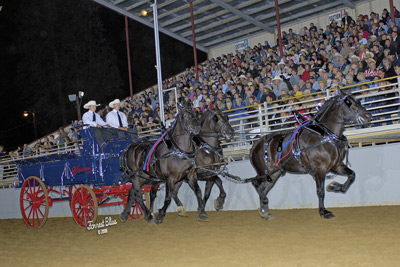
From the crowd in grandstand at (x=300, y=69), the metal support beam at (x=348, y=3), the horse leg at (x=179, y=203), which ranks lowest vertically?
the horse leg at (x=179, y=203)

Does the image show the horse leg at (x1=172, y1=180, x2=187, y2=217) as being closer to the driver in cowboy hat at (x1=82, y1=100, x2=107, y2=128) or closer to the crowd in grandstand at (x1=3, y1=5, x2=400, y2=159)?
the crowd in grandstand at (x1=3, y1=5, x2=400, y2=159)

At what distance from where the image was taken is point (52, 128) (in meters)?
44.1

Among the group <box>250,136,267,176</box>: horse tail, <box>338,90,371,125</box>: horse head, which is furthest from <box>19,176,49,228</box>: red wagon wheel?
<box>338,90,371,125</box>: horse head

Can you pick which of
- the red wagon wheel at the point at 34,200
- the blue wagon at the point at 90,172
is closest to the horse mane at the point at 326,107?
the blue wagon at the point at 90,172

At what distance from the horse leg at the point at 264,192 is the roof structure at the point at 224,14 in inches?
505

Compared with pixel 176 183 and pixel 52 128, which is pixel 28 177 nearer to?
pixel 176 183

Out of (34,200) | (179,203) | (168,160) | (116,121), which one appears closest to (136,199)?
(179,203)

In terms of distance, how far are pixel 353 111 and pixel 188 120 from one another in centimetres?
331

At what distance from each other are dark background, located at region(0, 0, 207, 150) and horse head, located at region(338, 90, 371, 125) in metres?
34.6

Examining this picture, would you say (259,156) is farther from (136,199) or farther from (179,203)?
(136,199)

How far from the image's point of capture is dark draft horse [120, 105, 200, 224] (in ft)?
33.4

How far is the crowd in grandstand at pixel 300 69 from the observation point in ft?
43.2

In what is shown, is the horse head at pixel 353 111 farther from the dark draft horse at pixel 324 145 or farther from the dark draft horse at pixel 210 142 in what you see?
the dark draft horse at pixel 210 142

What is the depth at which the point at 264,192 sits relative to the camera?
10.4 meters
